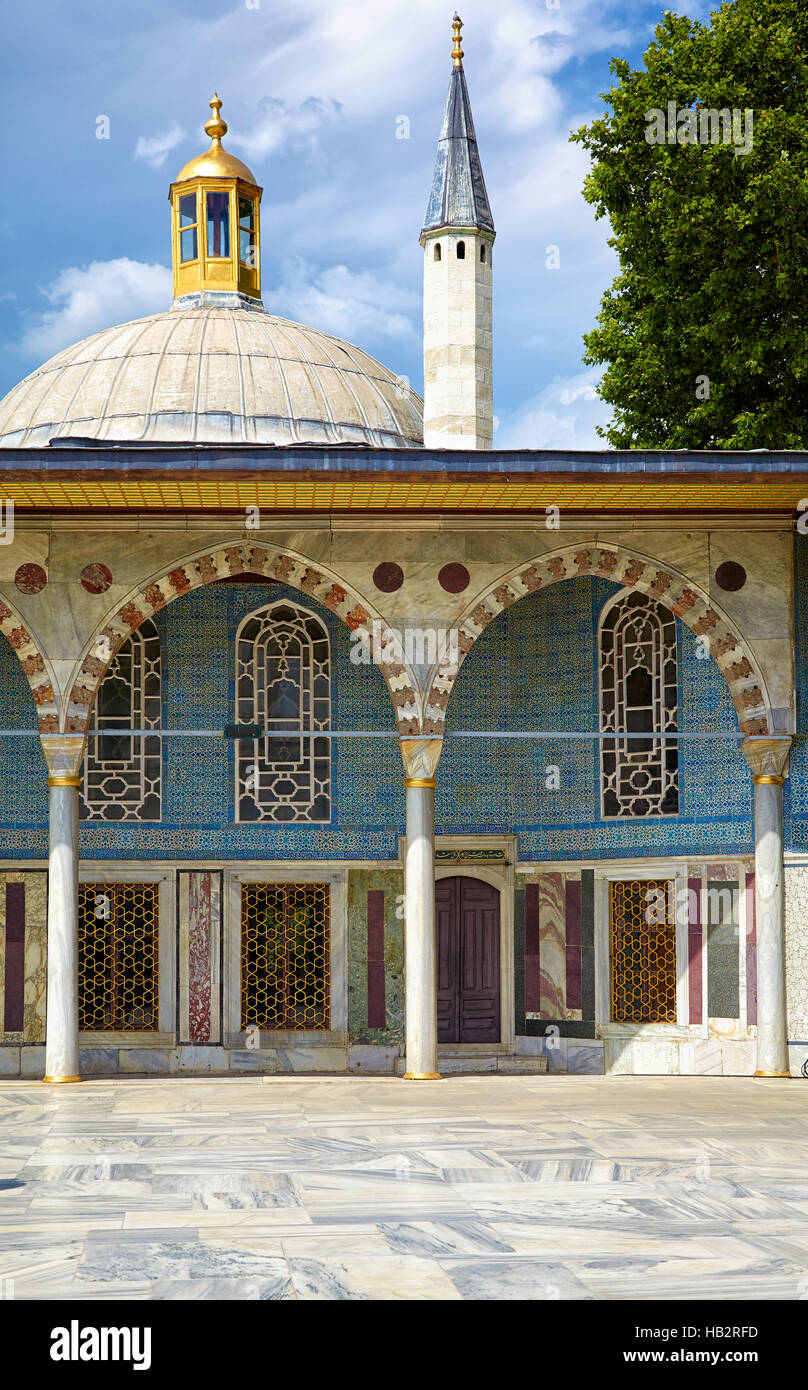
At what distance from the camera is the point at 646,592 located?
1153 cm

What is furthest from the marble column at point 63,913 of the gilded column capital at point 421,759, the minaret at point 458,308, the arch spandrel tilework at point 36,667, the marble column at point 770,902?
the minaret at point 458,308

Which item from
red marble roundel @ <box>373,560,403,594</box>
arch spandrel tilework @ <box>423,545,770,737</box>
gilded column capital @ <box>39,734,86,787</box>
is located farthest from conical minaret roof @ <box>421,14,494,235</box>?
gilded column capital @ <box>39,734,86,787</box>

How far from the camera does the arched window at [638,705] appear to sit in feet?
42.9

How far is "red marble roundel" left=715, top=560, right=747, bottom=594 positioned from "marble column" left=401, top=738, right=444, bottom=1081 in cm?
221

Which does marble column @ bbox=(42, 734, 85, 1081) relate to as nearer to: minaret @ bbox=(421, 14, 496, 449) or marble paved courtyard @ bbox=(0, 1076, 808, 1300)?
marble paved courtyard @ bbox=(0, 1076, 808, 1300)

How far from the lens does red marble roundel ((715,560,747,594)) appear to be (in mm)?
11414

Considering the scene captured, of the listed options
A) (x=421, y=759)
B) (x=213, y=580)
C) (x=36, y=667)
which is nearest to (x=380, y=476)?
(x=213, y=580)

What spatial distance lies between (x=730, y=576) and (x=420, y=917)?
3.13 m

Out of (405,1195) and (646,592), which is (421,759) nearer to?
(646,592)

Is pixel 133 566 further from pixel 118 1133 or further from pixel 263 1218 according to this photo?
pixel 263 1218

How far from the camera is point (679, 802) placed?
12875 millimetres

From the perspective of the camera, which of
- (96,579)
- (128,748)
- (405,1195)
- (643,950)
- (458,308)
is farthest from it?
(458,308)

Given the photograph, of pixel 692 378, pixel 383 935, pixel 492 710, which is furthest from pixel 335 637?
pixel 692 378
